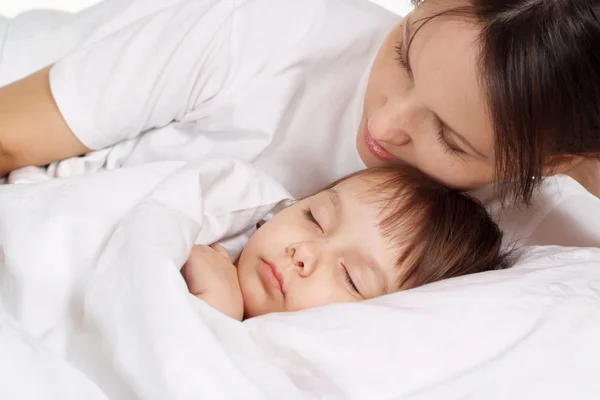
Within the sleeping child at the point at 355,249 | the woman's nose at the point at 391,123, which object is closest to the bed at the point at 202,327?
Answer: the sleeping child at the point at 355,249

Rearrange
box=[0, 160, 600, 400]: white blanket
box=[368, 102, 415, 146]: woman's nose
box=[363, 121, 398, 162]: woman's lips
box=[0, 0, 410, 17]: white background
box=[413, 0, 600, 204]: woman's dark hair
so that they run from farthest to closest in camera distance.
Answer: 1. box=[0, 0, 410, 17]: white background
2. box=[363, 121, 398, 162]: woman's lips
3. box=[368, 102, 415, 146]: woman's nose
4. box=[413, 0, 600, 204]: woman's dark hair
5. box=[0, 160, 600, 400]: white blanket

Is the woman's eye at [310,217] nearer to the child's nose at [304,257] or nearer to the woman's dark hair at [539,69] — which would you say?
the child's nose at [304,257]

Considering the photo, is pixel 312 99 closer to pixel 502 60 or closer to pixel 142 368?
pixel 502 60

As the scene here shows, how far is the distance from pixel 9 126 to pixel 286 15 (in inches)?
17.7

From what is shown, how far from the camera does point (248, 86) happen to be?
3.75 feet

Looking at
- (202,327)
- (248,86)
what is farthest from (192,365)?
(248,86)

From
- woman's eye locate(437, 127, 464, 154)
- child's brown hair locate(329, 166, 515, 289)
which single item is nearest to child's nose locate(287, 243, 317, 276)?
child's brown hair locate(329, 166, 515, 289)

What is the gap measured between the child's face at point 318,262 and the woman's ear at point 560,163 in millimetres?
235

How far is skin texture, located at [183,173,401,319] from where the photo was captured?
945 millimetres

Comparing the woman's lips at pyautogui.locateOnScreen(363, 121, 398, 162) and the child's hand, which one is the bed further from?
the woman's lips at pyautogui.locateOnScreen(363, 121, 398, 162)

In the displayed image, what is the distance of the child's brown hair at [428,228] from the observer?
983 millimetres

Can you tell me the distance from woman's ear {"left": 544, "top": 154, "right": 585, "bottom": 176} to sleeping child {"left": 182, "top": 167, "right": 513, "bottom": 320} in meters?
0.13

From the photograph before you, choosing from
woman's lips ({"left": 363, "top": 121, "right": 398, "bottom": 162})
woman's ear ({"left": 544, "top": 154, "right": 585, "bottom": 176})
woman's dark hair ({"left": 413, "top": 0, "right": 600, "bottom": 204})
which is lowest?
woman's lips ({"left": 363, "top": 121, "right": 398, "bottom": 162})

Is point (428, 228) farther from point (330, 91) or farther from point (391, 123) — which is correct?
point (330, 91)
